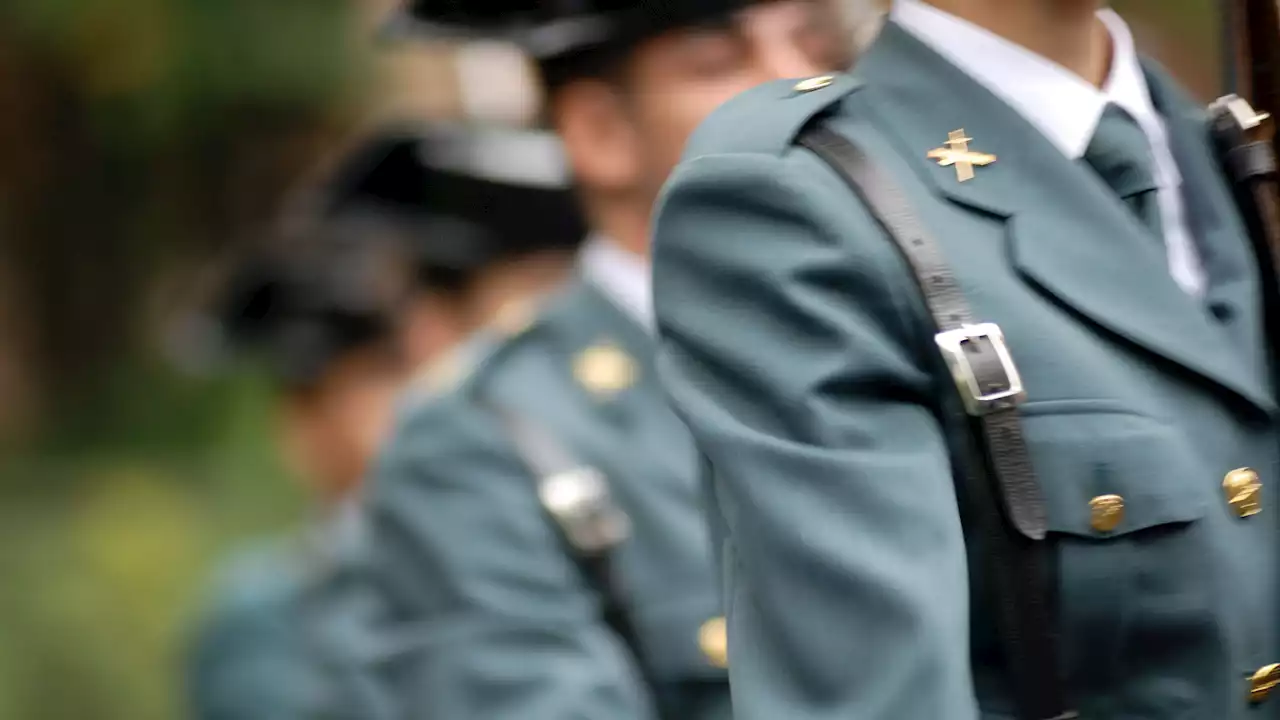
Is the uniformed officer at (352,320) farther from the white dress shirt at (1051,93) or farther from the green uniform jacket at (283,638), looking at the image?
the white dress shirt at (1051,93)

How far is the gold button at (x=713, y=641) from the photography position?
1397mm

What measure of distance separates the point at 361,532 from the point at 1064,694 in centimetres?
203

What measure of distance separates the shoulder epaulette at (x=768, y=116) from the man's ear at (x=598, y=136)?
2.01 feet

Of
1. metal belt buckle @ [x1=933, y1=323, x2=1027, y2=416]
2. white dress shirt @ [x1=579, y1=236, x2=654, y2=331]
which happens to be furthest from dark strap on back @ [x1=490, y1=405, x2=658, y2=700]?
metal belt buckle @ [x1=933, y1=323, x2=1027, y2=416]

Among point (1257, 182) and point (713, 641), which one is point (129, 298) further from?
point (1257, 182)

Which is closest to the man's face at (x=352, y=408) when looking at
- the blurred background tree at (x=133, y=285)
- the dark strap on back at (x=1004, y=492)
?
the blurred background tree at (x=133, y=285)

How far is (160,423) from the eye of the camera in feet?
14.8

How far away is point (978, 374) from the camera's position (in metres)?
0.75

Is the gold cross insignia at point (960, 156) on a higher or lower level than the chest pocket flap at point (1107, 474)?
higher

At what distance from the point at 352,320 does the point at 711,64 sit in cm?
174

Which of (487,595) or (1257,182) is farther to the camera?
(487,595)

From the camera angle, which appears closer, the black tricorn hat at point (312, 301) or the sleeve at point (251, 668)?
the black tricorn hat at point (312, 301)

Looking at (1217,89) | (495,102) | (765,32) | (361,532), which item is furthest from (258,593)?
(1217,89)

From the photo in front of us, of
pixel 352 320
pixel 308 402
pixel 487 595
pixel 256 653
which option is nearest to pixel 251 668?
pixel 256 653
